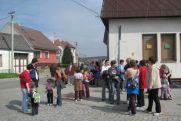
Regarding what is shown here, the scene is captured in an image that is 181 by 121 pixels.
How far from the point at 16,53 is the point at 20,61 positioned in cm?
141

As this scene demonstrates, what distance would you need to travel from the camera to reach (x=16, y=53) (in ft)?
190

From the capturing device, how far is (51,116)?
38.6 feet

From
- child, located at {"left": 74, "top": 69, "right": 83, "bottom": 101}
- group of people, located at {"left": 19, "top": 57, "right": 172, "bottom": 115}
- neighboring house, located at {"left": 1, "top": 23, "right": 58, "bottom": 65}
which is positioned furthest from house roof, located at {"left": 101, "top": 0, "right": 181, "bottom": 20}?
neighboring house, located at {"left": 1, "top": 23, "right": 58, "bottom": 65}

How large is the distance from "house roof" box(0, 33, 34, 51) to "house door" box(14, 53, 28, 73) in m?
1.01

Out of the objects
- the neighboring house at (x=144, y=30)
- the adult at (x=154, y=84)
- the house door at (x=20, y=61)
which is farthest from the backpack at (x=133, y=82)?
the house door at (x=20, y=61)

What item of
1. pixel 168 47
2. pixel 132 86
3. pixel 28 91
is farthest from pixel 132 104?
pixel 168 47

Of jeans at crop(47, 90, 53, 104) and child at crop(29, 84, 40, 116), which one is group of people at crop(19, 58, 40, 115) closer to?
child at crop(29, 84, 40, 116)

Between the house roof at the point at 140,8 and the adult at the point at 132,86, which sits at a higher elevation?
the house roof at the point at 140,8

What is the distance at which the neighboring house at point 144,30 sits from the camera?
20156mm

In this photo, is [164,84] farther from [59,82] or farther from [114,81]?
[59,82]

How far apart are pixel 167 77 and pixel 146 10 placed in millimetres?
5754

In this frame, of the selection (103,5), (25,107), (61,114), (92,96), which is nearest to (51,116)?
(61,114)

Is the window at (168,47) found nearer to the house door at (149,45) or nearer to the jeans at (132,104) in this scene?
the house door at (149,45)

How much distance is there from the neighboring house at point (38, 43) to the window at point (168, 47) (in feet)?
156
